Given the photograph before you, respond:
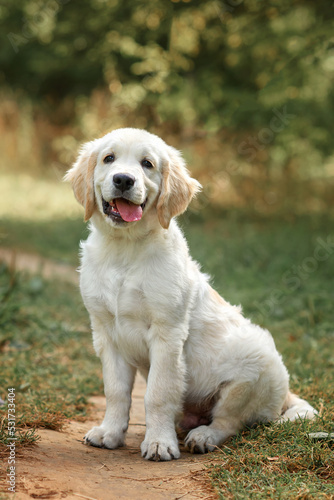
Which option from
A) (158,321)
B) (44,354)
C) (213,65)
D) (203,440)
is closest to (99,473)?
(203,440)

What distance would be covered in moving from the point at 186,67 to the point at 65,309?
24.5ft

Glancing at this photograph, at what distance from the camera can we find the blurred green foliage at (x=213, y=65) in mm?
9453

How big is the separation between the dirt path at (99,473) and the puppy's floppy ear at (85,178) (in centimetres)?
134

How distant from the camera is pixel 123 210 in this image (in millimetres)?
3453

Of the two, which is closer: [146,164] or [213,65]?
[146,164]

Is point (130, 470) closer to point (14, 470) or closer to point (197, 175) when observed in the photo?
point (14, 470)

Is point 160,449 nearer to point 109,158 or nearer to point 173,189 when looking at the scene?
point 173,189

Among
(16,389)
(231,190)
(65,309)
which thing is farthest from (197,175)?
(16,389)

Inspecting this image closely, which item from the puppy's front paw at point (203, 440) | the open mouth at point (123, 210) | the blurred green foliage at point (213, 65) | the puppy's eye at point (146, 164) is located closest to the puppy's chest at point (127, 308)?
the open mouth at point (123, 210)

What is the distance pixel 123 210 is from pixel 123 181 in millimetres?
192

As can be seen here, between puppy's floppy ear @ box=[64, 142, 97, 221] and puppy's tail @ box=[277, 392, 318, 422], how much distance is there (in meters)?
1.74

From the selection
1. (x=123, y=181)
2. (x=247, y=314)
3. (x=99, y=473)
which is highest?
(x=247, y=314)

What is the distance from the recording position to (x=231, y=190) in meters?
12.7

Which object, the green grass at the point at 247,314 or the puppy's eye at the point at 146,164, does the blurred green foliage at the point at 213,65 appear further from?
the puppy's eye at the point at 146,164
